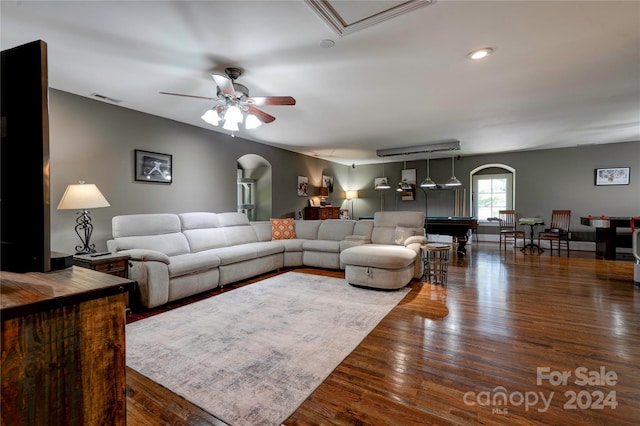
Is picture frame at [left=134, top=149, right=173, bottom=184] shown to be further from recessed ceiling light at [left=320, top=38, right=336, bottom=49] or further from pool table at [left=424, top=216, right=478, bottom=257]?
pool table at [left=424, top=216, right=478, bottom=257]

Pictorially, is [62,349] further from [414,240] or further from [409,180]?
[409,180]

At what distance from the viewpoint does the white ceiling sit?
6.81ft

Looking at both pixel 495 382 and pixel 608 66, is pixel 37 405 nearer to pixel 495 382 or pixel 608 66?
pixel 495 382

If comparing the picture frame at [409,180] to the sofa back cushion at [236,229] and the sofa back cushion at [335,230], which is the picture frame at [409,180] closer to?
the sofa back cushion at [335,230]

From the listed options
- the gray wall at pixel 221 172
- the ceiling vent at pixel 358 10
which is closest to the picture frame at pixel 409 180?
the gray wall at pixel 221 172

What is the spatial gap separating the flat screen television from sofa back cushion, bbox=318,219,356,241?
482cm

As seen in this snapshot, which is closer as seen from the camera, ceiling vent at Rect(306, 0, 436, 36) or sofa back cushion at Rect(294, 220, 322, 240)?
ceiling vent at Rect(306, 0, 436, 36)

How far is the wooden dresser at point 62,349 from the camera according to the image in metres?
0.72

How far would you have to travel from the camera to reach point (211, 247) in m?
4.57

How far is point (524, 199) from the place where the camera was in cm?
777

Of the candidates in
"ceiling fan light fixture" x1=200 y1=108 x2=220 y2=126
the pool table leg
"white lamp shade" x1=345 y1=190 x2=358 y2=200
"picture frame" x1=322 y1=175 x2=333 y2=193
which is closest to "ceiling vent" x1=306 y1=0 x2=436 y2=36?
"ceiling fan light fixture" x1=200 y1=108 x2=220 y2=126

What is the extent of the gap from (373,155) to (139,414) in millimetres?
7392

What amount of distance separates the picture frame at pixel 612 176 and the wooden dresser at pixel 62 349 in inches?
373

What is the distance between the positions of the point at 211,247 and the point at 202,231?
11.4 inches
